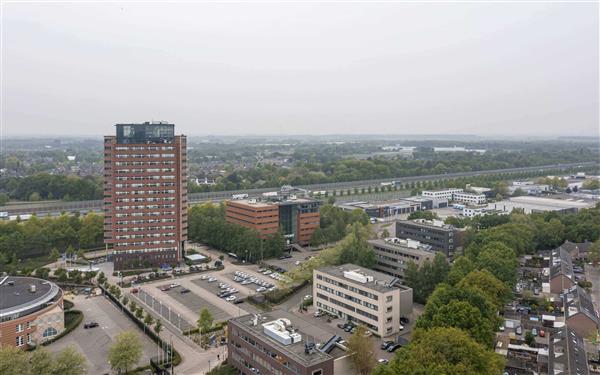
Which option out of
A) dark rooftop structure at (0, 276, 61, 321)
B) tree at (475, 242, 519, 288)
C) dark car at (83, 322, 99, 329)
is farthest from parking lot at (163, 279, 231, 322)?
tree at (475, 242, 519, 288)

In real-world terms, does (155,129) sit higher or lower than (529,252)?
higher

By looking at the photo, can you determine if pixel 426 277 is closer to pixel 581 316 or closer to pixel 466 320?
pixel 581 316

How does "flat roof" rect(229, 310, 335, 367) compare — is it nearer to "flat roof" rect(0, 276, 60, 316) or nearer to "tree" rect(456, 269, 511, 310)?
"tree" rect(456, 269, 511, 310)

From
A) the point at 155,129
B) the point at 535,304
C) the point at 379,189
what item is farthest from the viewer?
the point at 379,189

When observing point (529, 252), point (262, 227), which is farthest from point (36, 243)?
point (529, 252)

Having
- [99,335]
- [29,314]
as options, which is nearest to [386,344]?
[99,335]

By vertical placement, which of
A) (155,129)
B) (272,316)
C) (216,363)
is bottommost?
(216,363)

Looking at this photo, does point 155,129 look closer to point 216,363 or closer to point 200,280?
point 200,280
